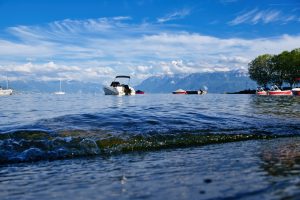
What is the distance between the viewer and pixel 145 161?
31.9ft

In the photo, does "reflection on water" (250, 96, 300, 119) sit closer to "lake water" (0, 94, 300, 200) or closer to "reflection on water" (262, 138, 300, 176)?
"lake water" (0, 94, 300, 200)


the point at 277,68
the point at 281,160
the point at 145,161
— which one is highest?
the point at 277,68

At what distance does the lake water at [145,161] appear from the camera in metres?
6.35

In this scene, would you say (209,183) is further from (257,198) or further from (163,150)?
(163,150)

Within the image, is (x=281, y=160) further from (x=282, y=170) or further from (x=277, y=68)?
(x=277, y=68)

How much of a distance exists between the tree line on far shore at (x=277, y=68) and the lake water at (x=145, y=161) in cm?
14455

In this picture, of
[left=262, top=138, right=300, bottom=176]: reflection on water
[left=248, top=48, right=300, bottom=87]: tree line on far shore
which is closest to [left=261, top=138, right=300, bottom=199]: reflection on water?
[left=262, top=138, right=300, bottom=176]: reflection on water

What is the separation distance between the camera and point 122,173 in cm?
812

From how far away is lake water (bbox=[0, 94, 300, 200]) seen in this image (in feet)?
20.8

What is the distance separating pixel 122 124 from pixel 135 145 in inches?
151

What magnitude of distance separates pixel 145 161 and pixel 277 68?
171 metres

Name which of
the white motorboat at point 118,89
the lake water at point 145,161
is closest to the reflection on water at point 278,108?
the lake water at point 145,161

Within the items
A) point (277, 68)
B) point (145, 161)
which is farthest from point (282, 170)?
point (277, 68)

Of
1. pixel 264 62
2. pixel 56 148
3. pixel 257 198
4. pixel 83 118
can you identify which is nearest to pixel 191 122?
pixel 83 118
